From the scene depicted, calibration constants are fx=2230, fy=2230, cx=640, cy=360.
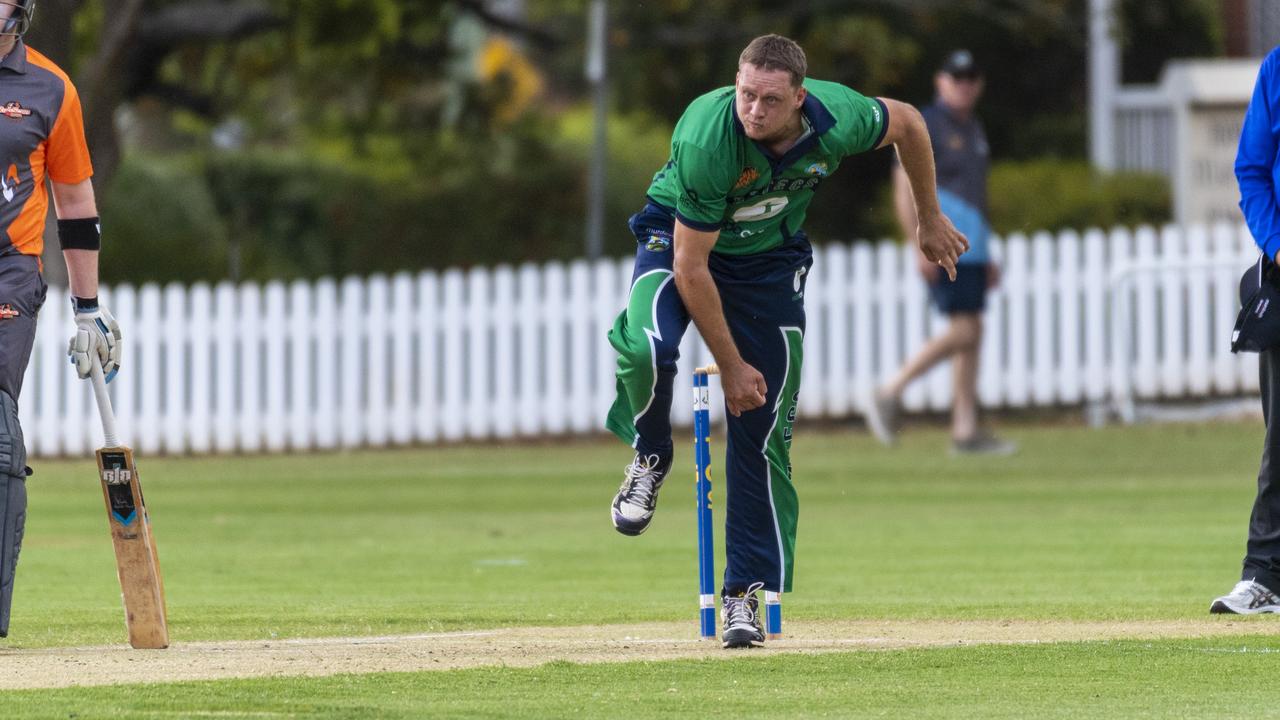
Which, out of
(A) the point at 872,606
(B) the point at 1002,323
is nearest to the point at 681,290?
(A) the point at 872,606

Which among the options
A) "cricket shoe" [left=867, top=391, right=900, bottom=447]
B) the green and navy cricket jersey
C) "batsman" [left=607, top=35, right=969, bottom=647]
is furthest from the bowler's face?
"cricket shoe" [left=867, top=391, right=900, bottom=447]

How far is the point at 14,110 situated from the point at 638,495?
7.89ft

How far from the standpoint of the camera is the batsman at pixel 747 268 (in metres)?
6.84

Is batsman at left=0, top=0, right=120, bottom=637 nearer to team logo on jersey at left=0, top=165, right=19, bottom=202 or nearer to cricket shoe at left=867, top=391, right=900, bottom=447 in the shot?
team logo on jersey at left=0, top=165, right=19, bottom=202

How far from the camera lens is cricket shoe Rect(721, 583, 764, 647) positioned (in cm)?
726

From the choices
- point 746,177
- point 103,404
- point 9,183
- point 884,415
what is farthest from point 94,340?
point 884,415

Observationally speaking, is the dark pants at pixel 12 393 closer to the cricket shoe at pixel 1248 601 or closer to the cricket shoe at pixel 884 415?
the cricket shoe at pixel 1248 601

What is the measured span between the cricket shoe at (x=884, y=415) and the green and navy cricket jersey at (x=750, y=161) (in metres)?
9.61

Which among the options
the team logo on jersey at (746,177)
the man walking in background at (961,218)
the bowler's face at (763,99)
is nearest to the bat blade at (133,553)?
the team logo on jersey at (746,177)

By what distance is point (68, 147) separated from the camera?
743 centimetres

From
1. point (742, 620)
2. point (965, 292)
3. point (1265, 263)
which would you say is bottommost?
point (742, 620)

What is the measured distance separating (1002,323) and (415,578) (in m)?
9.31

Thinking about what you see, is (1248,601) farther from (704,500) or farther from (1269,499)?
(704,500)

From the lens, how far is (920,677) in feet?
21.2
